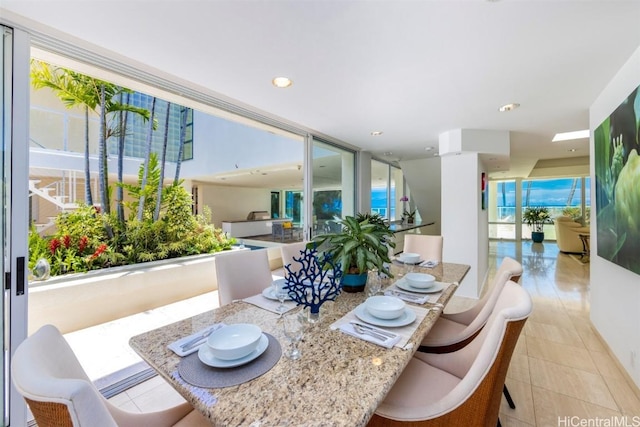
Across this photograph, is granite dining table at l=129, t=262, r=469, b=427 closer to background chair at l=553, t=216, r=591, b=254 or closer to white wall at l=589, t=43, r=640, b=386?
white wall at l=589, t=43, r=640, b=386

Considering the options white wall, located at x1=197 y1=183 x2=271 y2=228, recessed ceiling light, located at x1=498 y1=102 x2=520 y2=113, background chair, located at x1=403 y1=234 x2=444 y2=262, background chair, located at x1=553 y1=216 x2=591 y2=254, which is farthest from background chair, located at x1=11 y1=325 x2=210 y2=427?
white wall, located at x1=197 y1=183 x2=271 y2=228

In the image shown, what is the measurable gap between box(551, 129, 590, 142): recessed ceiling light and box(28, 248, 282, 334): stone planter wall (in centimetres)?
511

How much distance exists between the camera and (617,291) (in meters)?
2.27

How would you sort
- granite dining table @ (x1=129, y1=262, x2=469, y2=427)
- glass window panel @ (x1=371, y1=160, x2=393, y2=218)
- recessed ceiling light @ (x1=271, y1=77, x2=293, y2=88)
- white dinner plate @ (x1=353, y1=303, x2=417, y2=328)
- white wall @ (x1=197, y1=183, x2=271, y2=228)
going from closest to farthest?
granite dining table @ (x1=129, y1=262, x2=469, y2=427), white dinner plate @ (x1=353, y1=303, x2=417, y2=328), recessed ceiling light @ (x1=271, y1=77, x2=293, y2=88), glass window panel @ (x1=371, y1=160, x2=393, y2=218), white wall @ (x1=197, y1=183, x2=271, y2=228)

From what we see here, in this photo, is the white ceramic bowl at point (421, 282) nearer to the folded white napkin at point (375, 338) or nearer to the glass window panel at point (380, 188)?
the folded white napkin at point (375, 338)

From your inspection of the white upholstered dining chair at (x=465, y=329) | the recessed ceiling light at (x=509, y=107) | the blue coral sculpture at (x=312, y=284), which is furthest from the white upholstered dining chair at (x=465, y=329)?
the recessed ceiling light at (x=509, y=107)

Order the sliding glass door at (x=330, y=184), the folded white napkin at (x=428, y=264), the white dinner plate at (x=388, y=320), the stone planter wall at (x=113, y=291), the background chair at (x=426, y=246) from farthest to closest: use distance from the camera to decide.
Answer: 1. the sliding glass door at (x=330, y=184)
2. the background chair at (x=426, y=246)
3. the stone planter wall at (x=113, y=291)
4. the folded white napkin at (x=428, y=264)
5. the white dinner plate at (x=388, y=320)

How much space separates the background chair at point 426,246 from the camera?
114 inches

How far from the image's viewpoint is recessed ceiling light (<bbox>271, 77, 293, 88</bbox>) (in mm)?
2359

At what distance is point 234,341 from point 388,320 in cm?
73

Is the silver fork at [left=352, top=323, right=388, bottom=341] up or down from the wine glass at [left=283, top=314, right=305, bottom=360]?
up

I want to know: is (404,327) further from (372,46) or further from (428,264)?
(372,46)

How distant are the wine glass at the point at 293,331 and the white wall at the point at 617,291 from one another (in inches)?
95.8

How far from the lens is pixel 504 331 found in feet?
3.24
